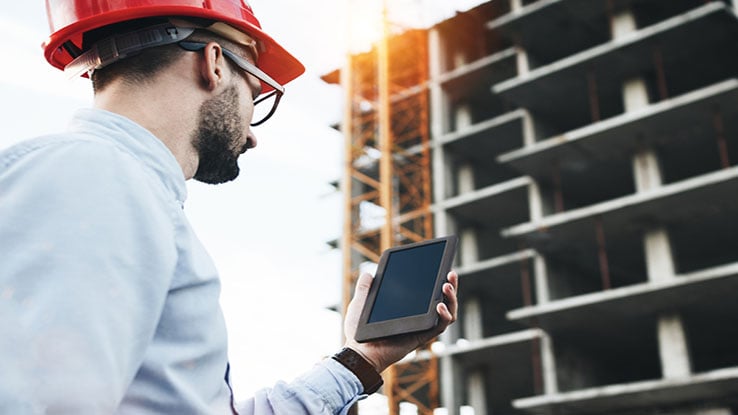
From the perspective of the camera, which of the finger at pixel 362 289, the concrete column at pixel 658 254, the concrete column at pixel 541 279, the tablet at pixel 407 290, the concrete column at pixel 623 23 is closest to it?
the tablet at pixel 407 290

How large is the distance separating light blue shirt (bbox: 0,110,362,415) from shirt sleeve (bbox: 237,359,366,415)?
469mm

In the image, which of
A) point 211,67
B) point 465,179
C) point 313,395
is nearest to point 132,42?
point 211,67

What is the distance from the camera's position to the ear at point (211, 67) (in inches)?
61.4

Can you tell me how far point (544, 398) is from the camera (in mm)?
23141

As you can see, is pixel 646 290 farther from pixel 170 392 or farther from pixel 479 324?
pixel 170 392

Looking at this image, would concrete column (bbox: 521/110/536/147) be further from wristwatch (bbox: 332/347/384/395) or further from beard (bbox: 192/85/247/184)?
beard (bbox: 192/85/247/184)

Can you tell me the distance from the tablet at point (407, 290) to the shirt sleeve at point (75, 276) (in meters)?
0.83

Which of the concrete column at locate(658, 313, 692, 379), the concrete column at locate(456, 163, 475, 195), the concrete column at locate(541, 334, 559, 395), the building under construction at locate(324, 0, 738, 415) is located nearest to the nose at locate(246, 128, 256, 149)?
the building under construction at locate(324, 0, 738, 415)

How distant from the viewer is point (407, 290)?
6.63 ft

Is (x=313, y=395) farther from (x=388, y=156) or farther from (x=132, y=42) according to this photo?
(x=388, y=156)

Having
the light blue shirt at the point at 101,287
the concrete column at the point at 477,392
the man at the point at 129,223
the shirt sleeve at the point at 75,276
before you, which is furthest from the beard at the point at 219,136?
the concrete column at the point at 477,392

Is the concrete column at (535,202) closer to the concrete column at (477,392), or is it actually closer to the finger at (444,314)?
the concrete column at (477,392)

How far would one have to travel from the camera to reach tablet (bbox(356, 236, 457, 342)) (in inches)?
74.7

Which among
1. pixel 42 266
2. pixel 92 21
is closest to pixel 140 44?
pixel 92 21
